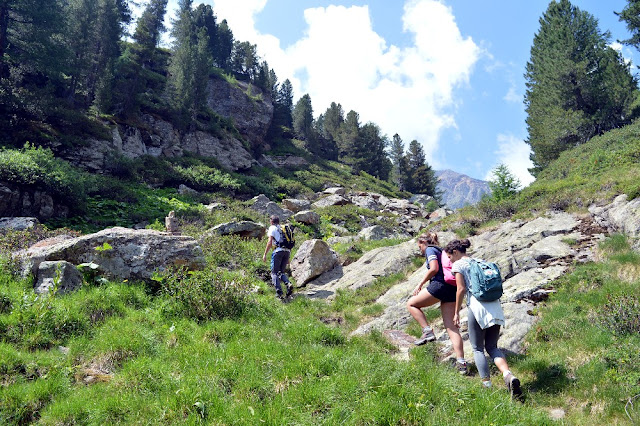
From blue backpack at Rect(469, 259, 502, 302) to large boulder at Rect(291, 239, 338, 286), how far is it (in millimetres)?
7450

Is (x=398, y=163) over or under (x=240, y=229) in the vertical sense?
over

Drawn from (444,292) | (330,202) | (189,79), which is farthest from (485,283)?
(189,79)

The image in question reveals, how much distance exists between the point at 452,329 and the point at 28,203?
56.1 ft

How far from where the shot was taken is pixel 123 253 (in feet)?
25.3

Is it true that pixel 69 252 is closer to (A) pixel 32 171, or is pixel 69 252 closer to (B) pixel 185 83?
(A) pixel 32 171

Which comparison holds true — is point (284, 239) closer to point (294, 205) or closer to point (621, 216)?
point (621, 216)

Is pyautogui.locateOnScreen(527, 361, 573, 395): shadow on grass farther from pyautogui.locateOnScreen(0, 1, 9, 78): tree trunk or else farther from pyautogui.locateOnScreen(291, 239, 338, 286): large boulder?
pyautogui.locateOnScreen(0, 1, 9, 78): tree trunk

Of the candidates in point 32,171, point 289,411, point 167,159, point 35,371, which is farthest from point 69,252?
point 167,159

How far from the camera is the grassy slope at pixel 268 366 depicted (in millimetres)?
3922

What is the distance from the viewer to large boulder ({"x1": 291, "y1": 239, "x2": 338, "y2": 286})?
471 inches

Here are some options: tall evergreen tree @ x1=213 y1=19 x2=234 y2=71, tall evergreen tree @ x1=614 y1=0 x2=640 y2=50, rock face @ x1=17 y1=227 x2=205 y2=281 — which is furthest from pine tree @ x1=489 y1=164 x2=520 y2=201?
tall evergreen tree @ x1=213 y1=19 x2=234 y2=71

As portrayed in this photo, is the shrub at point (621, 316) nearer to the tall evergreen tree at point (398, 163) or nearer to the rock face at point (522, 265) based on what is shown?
the rock face at point (522, 265)

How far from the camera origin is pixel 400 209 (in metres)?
37.4

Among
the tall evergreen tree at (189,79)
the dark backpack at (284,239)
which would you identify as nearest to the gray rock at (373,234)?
the dark backpack at (284,239)
